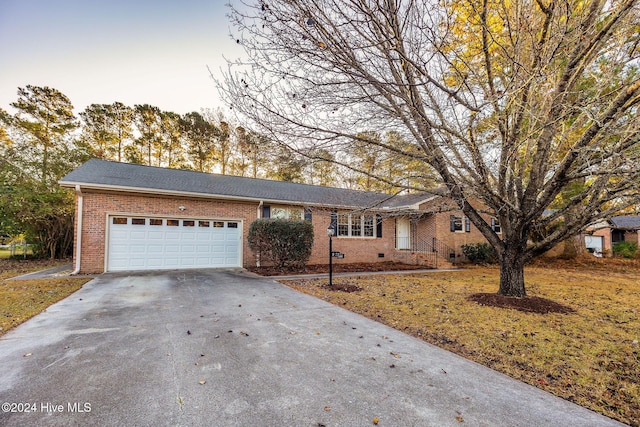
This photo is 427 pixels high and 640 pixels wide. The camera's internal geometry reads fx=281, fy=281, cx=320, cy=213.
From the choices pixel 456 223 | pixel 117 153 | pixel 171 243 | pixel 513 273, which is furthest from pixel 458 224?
pixel 117 153

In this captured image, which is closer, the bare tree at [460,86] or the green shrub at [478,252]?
the bare tree at [460,86]

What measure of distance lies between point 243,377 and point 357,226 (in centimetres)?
1211

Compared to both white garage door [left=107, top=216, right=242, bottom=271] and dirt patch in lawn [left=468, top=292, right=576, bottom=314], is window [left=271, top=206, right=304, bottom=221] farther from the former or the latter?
dirt patch in lawn [left=468, top=292, right=576, bottom=314]

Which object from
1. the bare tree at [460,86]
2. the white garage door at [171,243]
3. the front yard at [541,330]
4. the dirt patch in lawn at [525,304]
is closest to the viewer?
the front yard at [541,330]

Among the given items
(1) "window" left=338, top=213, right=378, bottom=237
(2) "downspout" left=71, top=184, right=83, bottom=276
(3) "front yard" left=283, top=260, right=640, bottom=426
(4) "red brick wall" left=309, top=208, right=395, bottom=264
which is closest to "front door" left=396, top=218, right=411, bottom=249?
(4) "red brick wall" left=309, top=208, right=395, bottom=264

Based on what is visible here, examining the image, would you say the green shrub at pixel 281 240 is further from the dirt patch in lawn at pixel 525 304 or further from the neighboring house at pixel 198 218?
the dirt patch in lawn at pixel 525 304

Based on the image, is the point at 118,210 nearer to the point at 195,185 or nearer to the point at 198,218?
the point at 198,218

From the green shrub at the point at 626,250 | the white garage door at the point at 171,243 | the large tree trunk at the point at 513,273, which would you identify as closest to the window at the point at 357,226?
the white garage door at the point at 171,243

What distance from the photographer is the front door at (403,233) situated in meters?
15.9

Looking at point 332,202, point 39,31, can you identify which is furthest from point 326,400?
point 39,31

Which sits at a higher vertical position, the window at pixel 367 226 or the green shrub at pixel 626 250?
the window at pixel 367 226

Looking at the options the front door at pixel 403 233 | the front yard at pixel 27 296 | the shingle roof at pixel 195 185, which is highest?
the shingle roof at pixel 195 185

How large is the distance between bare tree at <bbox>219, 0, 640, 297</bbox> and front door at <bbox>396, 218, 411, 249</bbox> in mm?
9434

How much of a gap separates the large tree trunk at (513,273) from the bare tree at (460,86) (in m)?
0.05
